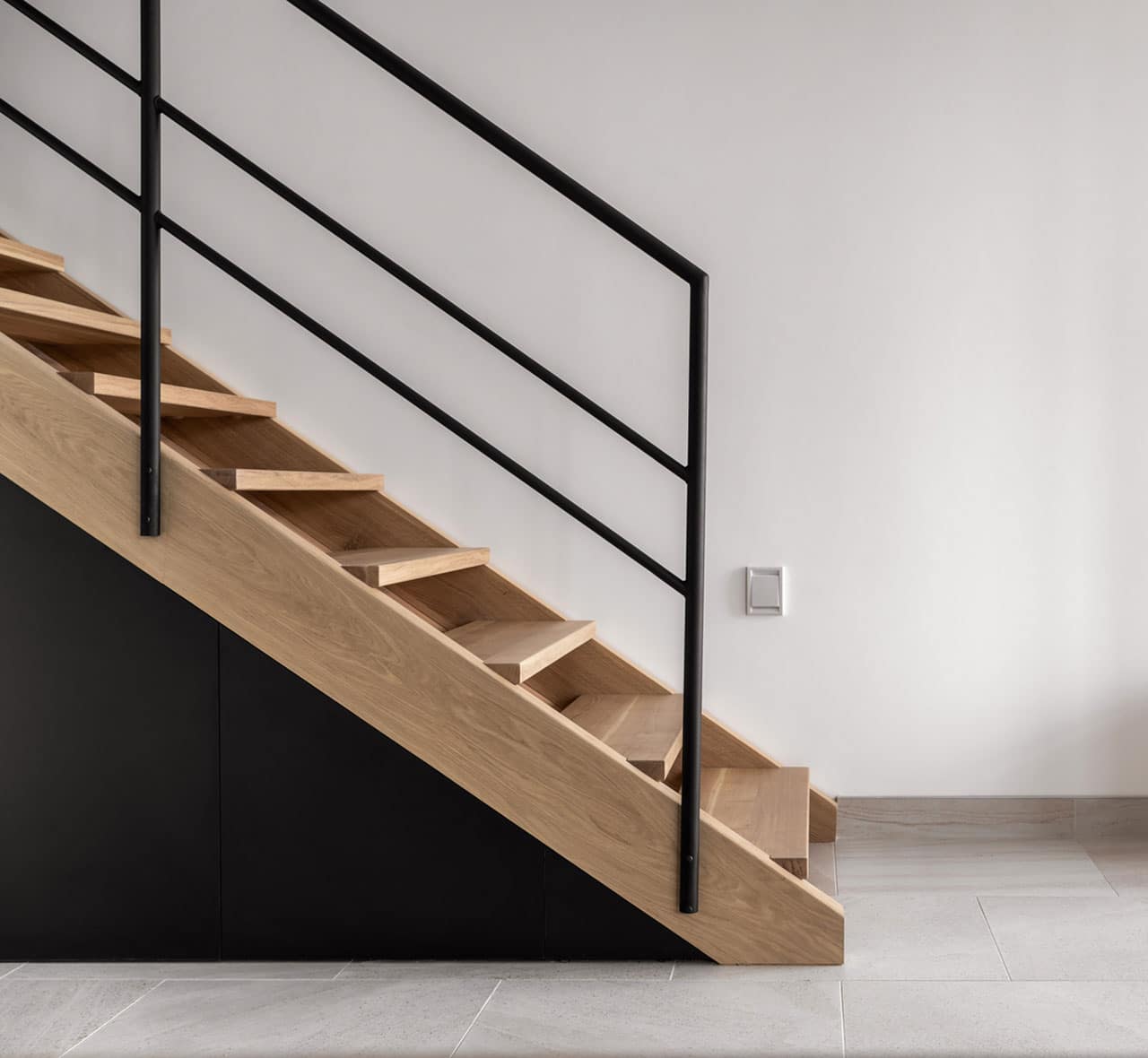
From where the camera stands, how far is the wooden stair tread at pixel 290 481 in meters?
2.09

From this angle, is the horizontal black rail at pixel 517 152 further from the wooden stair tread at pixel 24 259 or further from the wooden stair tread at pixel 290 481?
the wooden stair tread at pixel 24 259

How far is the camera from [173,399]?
238cm

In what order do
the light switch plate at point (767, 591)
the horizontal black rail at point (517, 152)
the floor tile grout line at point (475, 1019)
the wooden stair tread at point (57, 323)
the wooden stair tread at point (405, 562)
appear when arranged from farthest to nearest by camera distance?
1. the light switch plate at point (767, 591)
2. the wooden stair tread at point (57, 323)
3. the wooden stair tread at point (405, 562)
4. the horizontal black rail at point (517, 152)
5. the floor tile grout line at point (475, 1019)

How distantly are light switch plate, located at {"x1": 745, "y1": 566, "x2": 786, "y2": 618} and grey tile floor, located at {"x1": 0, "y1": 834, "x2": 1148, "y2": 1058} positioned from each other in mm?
862

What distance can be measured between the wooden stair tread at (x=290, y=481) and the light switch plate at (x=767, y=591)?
1009 millimetres

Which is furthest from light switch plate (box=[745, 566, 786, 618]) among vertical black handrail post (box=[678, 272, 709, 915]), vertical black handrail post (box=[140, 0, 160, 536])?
vertical black handrail post (box=[140, 0, 160, 536])

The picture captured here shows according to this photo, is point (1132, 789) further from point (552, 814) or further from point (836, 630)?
point (552, 814)

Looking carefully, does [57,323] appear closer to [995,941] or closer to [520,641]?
[520,641]

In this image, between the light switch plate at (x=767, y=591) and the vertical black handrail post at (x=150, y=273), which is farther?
the light switch plate at (x=767, y=591)

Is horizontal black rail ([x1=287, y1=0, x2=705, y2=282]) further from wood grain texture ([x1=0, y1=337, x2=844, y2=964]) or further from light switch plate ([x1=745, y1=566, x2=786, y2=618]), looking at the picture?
light switch plate ([x1=745, y1=566, x2=786, y2=618])

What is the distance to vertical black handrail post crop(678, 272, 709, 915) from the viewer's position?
2.01 meters

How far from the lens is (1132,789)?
2947mm

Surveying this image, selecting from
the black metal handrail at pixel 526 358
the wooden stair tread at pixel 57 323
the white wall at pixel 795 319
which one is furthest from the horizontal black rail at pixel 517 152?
the white wall at pixel 795 319

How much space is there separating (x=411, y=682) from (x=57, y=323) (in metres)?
1.16
